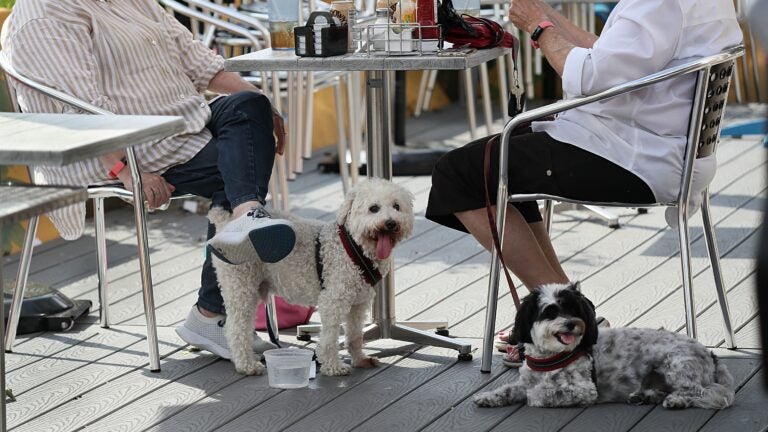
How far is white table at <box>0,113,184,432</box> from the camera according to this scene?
6.77 feet

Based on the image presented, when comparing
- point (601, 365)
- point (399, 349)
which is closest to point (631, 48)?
point (601, 365)

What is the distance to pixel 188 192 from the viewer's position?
3.44m

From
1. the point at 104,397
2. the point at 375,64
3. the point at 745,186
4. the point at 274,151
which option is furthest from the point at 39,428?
the point at 745,186

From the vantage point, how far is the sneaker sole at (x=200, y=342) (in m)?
3.42

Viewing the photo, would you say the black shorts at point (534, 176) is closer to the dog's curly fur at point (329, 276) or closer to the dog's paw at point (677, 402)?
the dog's curly fur at point (329, 276)

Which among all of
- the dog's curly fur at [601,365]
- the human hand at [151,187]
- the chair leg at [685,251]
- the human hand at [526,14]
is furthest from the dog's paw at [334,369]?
the human hand at [526,14]

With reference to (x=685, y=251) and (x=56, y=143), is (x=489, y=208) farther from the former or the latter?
(x=56, y=143)

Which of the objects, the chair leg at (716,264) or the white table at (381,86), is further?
the chair leg at (716,264)

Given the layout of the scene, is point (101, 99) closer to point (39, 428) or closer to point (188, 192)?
point (188, 192)

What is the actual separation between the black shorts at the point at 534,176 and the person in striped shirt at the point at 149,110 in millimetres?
520

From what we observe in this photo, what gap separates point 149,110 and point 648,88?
1463mm

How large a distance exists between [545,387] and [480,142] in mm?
728

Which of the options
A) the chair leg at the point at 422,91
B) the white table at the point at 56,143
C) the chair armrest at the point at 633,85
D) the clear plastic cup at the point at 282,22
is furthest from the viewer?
the chair leg at the point at 422,91

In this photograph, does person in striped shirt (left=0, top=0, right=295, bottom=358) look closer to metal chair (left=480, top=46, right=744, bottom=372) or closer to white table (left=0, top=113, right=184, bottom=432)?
metal chair (left=480, top=46, right=744, bottom=372)
